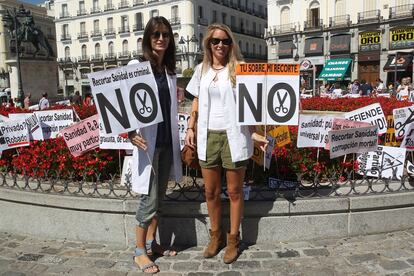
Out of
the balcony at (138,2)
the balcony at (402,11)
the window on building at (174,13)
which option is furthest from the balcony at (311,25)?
the balcony at (138,2)

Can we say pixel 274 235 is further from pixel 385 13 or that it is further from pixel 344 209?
pixel 385 13

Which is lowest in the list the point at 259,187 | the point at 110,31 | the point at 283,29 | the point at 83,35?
the point at 259,187

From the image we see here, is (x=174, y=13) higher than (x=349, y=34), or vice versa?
(x=174, y=13)

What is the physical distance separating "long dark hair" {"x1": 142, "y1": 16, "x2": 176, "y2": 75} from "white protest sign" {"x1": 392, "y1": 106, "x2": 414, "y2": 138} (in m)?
3.00

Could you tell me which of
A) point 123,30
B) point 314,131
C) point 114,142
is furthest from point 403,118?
point 123,30

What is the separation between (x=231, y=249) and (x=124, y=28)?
198 feet

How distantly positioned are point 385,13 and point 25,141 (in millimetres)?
40563

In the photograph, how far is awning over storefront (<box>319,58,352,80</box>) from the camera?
40.7 m

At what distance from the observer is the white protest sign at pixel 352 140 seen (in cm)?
470

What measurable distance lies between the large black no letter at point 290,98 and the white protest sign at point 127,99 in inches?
42.6

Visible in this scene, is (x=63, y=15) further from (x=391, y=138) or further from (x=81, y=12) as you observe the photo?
(x=391, y=138)

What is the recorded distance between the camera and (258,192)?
4.65m

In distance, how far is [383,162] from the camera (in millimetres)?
5176

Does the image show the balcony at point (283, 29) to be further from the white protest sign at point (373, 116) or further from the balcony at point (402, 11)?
the white protest sign at point (373, 116)
